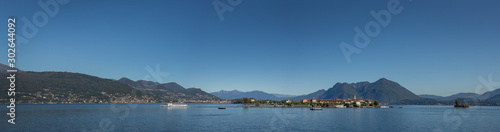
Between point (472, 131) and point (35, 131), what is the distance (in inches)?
3061

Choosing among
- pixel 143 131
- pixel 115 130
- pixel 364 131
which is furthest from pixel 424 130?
pixel 115 130

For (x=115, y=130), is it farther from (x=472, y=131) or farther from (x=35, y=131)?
(x=472, y=131)

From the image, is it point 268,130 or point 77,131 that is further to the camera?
point 268,130

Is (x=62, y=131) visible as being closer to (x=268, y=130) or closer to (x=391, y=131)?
(x=268, y=130)

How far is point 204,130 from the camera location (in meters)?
51.1

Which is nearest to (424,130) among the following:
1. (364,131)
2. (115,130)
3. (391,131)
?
(391,131)

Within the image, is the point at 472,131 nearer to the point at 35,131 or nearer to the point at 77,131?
the point at 77,131

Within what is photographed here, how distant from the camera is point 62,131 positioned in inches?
1892

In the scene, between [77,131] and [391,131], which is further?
[391,131]

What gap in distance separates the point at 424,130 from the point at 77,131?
6270 cm

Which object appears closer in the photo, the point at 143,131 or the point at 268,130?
the point at 143,131

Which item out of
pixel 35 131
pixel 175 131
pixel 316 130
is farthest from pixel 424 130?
pixel 35 131

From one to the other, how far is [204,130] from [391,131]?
34350 mm

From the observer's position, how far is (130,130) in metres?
49.9
